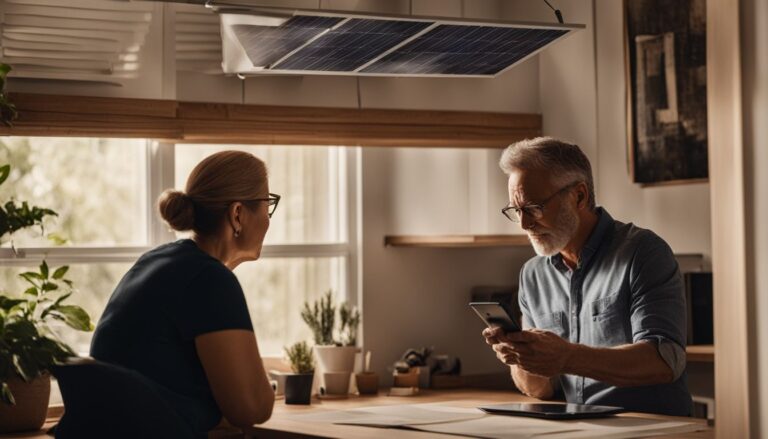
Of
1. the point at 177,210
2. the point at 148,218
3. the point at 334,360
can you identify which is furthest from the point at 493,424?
the point at 148,218

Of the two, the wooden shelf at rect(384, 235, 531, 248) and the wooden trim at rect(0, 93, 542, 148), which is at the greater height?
the wooden trim at rect(0, 93, 542, 148)

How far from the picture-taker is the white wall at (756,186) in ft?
10.9

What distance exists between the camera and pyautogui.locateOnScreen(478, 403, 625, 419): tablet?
2.64 metres

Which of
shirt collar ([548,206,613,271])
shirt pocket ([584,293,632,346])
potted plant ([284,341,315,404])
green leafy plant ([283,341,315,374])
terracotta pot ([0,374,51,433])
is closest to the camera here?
shirt pocket ([584,293,632,346])

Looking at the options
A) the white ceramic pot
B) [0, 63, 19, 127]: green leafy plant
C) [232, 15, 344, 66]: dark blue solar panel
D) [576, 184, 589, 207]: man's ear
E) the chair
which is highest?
[232, 15, 344, 66]: dark blue solar panel

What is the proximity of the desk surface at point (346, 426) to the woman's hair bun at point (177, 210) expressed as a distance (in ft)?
1.87

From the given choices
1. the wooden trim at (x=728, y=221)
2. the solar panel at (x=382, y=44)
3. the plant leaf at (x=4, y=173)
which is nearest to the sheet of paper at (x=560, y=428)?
the wooden trim at (x=728, y=221)

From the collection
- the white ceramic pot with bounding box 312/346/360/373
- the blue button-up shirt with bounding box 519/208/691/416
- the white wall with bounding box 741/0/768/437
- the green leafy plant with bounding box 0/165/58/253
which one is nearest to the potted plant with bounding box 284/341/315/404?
the white ceramic pot with bounding box 312/346/360/373

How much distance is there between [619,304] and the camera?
2992 mm

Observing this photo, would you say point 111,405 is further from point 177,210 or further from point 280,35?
point 280,35

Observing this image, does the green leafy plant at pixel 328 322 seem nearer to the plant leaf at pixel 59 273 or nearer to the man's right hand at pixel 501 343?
the plant leaf at pixel 59 273

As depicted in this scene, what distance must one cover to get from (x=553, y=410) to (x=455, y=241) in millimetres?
1825

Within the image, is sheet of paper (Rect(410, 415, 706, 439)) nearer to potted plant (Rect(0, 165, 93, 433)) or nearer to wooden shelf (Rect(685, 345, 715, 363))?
potted plant (Rect(0, 165, 93, 433))

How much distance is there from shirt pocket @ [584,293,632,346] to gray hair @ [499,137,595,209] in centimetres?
33
